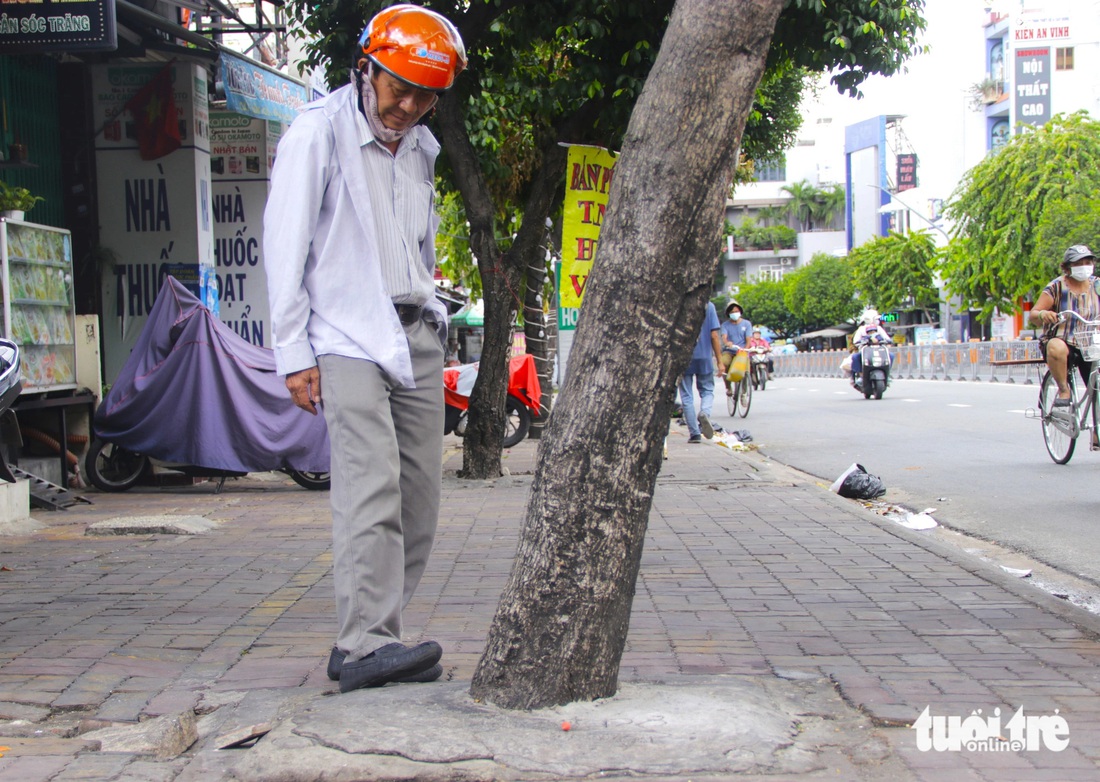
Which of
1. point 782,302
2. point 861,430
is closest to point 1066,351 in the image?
point 861,430

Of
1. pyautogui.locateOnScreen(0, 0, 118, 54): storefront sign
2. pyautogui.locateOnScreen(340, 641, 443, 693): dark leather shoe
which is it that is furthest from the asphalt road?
pyautogui.locateOnScreen(0, 0, 118, 54): storefront sign

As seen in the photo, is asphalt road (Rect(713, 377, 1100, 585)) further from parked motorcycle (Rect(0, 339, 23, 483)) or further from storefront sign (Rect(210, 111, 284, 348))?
storefront sign (Rect(210, 111, 284, 348))

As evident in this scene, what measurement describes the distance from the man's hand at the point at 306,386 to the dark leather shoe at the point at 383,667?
0.72 m

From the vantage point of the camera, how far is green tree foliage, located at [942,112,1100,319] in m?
37.0

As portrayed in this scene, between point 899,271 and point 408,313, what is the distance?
62.2 metres

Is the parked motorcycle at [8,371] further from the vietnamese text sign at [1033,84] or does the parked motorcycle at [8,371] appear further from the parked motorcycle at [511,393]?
the vietnamese text sign at [1033,84]

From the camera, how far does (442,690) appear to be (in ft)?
10.6

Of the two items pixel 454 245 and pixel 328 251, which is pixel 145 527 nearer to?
pixel 328 251

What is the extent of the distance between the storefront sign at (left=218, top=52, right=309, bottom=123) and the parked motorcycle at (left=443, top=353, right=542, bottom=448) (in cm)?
320

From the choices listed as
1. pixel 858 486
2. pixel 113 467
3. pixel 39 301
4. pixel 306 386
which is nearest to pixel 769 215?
pixel 858 486

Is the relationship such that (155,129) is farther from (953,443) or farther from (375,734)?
(375,734)

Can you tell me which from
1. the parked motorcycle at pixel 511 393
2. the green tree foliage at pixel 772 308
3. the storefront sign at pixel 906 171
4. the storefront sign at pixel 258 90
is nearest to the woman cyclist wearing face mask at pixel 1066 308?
the parked motorcycle at pixel 511 393

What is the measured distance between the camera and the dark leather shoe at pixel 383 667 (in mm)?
3318

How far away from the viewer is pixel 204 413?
884cm
